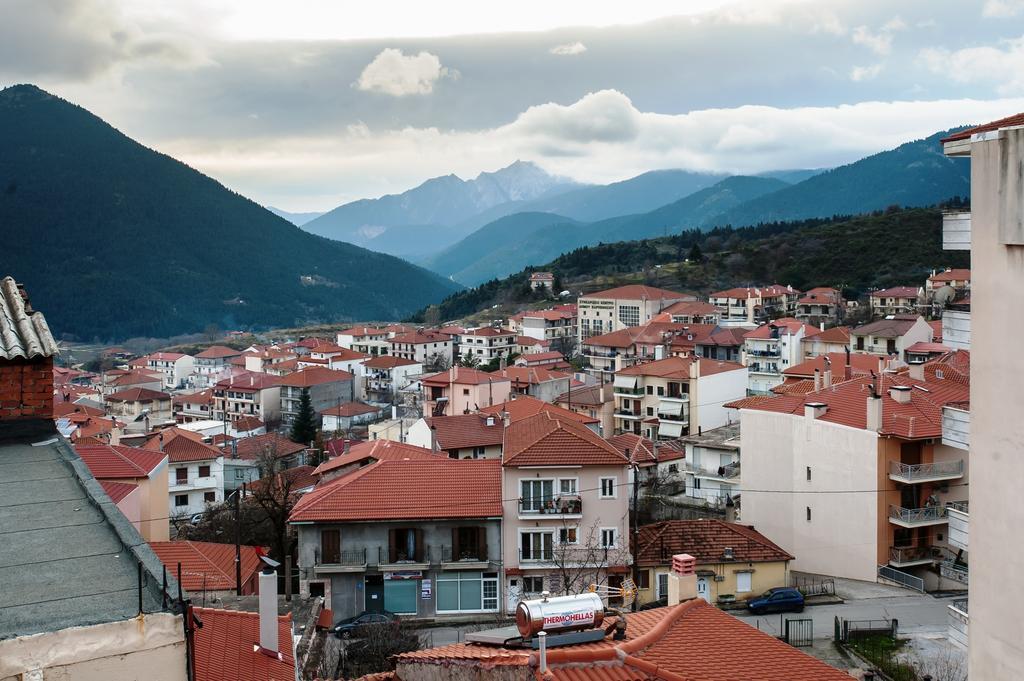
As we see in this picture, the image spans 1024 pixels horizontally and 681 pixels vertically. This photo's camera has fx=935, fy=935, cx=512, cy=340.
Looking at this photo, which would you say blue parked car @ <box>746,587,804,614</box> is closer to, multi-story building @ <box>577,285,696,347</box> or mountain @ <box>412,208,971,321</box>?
multi-story building @ <box>577,285,696,347</box>

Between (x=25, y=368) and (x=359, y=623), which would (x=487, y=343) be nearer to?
(x=359, y=623)

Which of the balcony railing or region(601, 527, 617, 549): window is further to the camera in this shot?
region(601, 527, 617, 549): window

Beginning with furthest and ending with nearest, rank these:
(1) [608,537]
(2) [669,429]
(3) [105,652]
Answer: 1. (2) [669,429]
2. (1) [608,537]
3. (3) [105,652]

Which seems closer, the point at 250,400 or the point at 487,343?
the point at 250,400

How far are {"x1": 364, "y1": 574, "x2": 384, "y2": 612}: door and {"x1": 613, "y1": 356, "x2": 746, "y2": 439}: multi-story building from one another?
1240 inches

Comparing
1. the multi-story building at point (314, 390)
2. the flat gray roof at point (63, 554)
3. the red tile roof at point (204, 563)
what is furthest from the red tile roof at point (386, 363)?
the flat gray roof at point (63, 554)

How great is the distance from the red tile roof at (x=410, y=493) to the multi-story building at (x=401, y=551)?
1.1 inches

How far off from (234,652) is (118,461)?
15099 millimetres

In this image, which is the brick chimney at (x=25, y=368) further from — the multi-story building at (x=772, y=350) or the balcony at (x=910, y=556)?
the multi-story building at (x=772, y=350)

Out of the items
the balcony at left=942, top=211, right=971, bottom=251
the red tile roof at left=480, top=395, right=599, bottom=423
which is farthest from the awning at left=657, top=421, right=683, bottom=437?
the balcony at left=942, top=211, right=971, bottom=251

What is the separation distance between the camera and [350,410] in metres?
73.4

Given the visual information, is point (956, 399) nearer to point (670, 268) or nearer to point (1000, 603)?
point (1000, 603)

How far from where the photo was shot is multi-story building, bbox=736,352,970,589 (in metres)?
24.1

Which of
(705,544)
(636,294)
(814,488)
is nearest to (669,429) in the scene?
(814,488)
